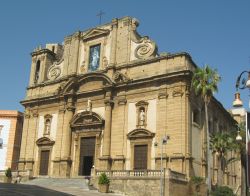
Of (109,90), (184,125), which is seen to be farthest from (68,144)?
(184,125)

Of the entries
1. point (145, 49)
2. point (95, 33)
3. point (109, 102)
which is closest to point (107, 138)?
point (109, 102)

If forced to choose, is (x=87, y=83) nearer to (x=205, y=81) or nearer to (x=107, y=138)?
(x=107, y=138)

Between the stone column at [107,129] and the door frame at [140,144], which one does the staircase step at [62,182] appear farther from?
the door frame at [140,144]

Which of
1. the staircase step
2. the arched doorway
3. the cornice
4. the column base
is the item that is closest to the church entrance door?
the arched doorway

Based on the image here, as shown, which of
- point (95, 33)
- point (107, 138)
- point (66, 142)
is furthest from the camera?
point (95, 33)

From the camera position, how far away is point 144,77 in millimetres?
36344

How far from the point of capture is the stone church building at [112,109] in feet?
111

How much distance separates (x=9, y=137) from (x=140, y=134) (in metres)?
25.5

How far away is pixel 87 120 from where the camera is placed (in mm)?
39344

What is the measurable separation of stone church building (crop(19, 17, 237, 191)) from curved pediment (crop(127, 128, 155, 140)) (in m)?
0.09

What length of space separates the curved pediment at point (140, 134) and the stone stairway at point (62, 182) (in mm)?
5883

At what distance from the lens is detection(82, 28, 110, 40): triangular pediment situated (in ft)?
136

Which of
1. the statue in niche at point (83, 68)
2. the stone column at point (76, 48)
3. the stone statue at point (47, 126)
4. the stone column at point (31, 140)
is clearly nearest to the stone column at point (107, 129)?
the statue in niche at point (83, 68)

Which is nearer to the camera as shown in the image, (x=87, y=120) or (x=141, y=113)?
(x=141, y=113)
